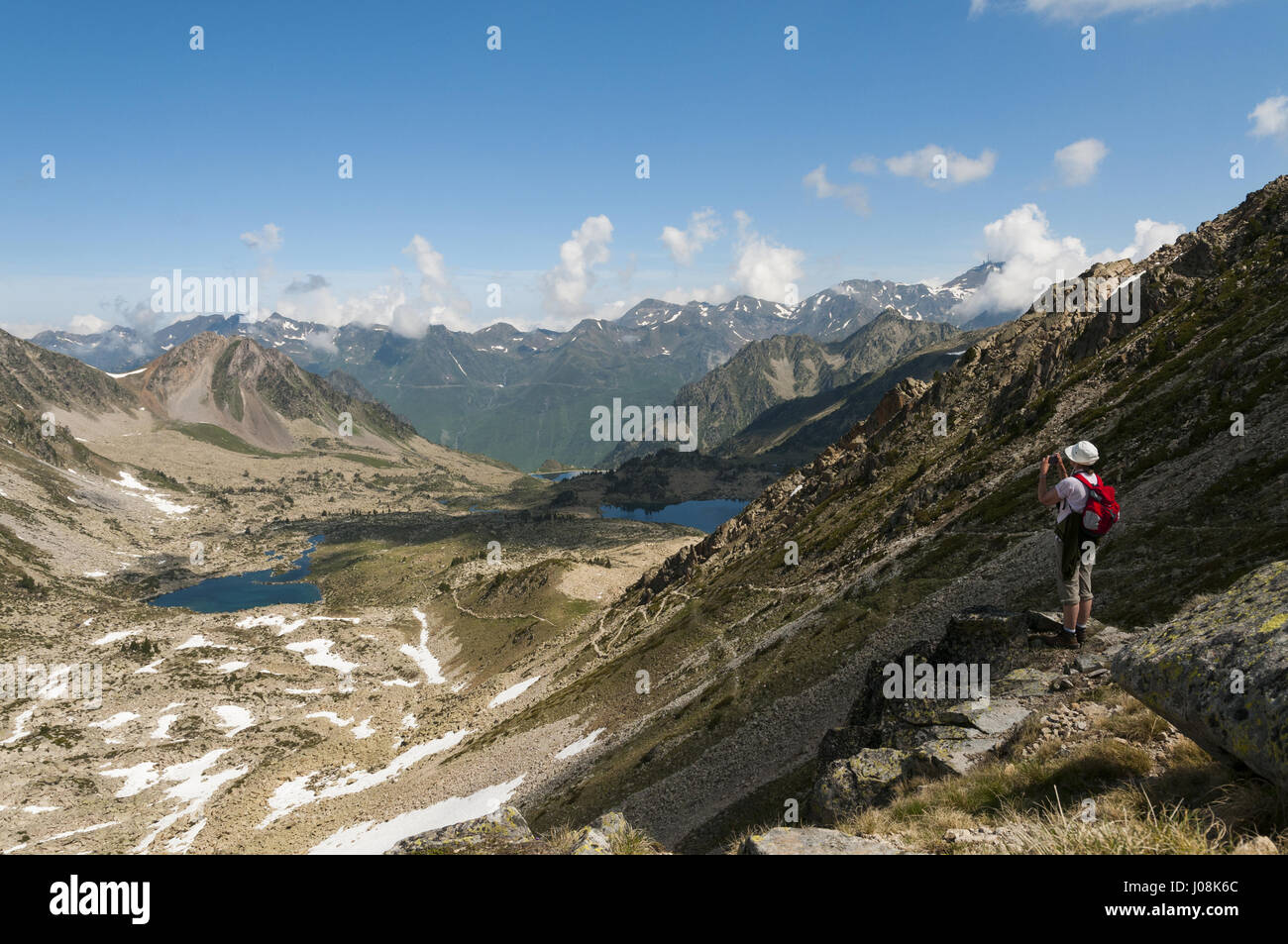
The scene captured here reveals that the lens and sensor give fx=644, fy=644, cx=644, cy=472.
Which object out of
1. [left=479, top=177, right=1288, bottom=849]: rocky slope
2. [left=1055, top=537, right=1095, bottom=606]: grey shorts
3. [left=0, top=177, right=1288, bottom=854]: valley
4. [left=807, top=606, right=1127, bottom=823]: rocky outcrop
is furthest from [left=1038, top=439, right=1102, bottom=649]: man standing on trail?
[left=479, top=177, right=1288, bottom=849]: rocky slope

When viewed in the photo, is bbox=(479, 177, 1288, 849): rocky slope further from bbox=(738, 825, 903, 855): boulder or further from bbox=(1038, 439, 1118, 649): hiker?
bbox=(738, 825, 903, 855): boulder

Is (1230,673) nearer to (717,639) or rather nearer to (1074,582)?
(1074,582)

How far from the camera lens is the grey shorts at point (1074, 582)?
56.0 feet

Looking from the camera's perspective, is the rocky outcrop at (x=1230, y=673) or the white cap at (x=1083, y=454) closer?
the rocky outcrop at (x=1230, y=673)

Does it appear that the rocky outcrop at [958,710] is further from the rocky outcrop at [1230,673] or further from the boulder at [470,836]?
the boulder at [470,836]

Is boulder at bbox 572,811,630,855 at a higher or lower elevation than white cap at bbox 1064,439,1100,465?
lower

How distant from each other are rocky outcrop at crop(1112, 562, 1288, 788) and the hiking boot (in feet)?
30.3

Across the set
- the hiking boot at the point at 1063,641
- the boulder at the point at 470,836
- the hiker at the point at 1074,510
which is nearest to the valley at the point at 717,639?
the boulder at the point at 470,836

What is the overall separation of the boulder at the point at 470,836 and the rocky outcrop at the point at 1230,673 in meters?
10.7

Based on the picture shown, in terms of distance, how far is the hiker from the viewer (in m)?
15.6

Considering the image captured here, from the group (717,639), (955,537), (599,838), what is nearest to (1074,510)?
(599,838)
